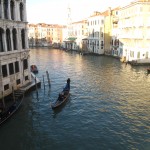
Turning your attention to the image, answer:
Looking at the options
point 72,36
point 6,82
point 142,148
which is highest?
point 72,36

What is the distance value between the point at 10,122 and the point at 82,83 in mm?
16949

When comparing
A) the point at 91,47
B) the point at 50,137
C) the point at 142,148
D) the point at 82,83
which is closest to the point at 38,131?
the point at 50,137

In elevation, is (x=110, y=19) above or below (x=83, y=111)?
above

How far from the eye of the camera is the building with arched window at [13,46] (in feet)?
78.6

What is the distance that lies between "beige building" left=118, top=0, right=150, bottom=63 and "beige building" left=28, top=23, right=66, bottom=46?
7600 centimetres

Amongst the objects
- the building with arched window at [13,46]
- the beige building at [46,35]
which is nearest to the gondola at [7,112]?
the building with arched window at [13,46]

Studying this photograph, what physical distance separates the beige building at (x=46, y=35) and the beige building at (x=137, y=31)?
76001 mm

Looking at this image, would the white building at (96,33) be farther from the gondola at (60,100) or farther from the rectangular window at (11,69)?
the rectangular window at (11,69)

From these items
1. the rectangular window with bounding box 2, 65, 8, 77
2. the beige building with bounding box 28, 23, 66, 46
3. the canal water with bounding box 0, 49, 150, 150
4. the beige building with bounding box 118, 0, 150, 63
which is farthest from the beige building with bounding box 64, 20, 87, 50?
the rectangular window with bounding box 2, 65, 8, 77

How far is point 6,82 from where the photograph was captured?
24.6 meters

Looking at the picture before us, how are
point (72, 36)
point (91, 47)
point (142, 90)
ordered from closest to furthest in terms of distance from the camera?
point (142, 90) → point (91, 47) → point (72, 36)

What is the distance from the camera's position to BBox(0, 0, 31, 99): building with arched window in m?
24.0

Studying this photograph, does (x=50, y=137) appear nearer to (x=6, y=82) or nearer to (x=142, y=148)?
(x=142, y=148)

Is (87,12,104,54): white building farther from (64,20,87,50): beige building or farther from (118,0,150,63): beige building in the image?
(118,0,150,63): beige building
